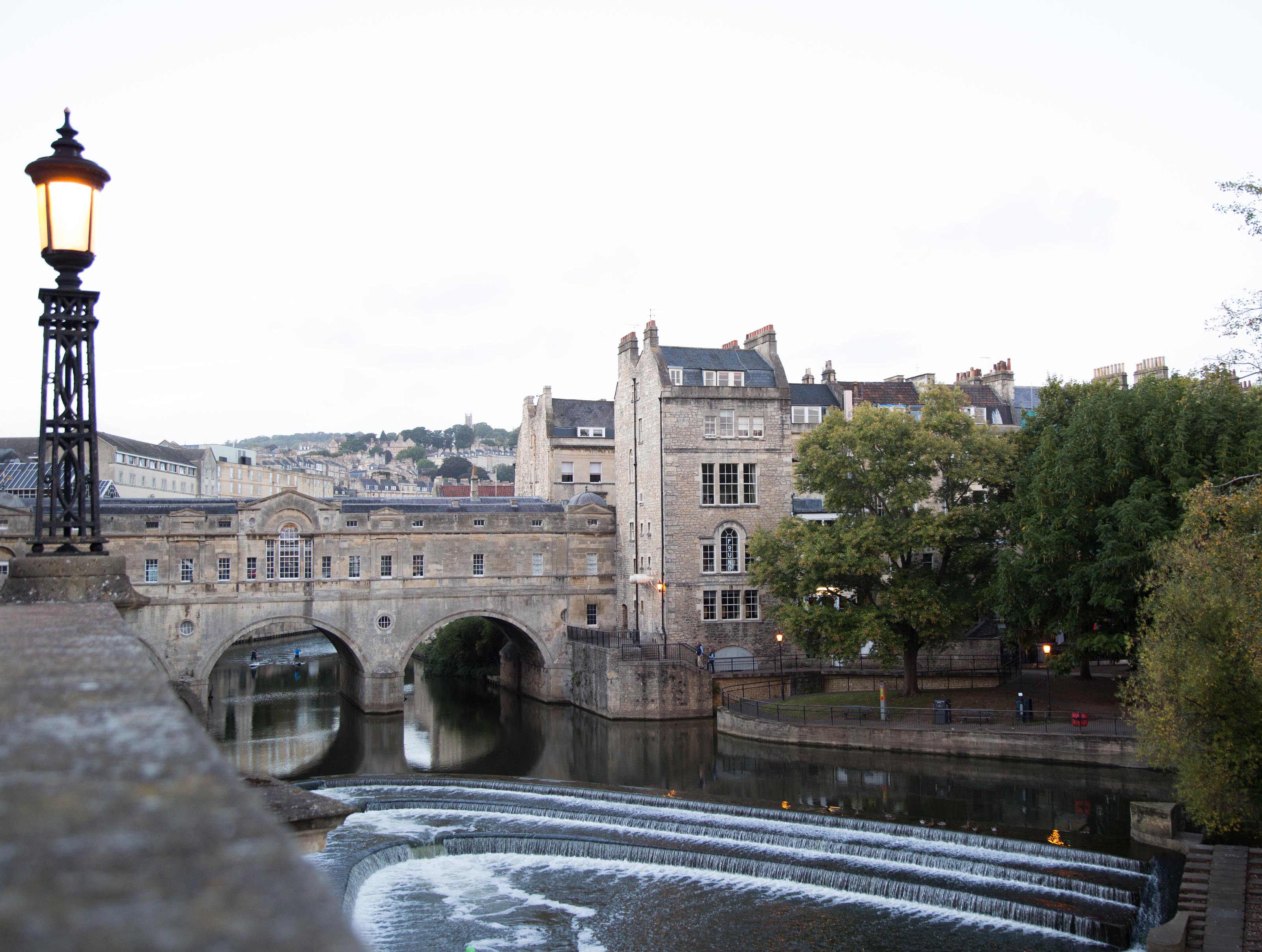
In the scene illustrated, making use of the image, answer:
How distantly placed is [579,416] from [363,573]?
64.6 feet

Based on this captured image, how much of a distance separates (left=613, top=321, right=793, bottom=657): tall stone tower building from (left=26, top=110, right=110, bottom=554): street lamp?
37.0 m

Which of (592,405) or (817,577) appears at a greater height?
(592,405)

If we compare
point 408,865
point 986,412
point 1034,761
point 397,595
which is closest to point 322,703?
point 397,595

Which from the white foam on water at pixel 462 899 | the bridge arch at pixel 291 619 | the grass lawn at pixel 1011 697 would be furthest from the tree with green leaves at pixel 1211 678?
the bridge arch at pixel 291 619

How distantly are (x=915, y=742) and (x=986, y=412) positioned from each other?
1182 inches

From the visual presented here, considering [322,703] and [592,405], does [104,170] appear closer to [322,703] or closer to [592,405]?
[322,703]

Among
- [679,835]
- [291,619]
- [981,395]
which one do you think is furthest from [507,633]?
[981,395]

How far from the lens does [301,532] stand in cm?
4453

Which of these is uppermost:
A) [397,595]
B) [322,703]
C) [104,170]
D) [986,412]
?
[986,412]

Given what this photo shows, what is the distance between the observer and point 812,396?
56.9 m

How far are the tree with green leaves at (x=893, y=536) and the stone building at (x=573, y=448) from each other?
17.9 m

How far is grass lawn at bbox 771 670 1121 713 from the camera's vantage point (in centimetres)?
3712

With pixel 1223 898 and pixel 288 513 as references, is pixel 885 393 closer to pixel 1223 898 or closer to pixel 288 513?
pixel 288 513

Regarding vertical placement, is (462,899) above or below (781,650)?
below
